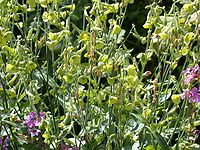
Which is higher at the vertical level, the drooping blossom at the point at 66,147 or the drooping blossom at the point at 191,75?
the drooping blossom at the point at 191,75

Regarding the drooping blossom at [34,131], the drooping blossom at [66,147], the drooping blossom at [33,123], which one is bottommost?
the drooping blossom at [66,147]

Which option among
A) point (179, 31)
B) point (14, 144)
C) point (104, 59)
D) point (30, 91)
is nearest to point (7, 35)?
point (30, 91)

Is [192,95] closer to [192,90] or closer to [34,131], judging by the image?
[192,90]

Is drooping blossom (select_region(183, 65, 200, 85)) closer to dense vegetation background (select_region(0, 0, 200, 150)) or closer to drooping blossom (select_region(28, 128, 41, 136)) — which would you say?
dense vegetation background (select_region(0, 0, 200, 150))

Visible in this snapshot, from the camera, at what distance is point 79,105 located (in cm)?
146

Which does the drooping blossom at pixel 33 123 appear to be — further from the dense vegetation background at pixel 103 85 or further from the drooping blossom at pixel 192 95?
the drooping blossom at pixel 192 95

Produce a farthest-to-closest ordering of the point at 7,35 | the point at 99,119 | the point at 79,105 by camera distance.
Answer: the point at 99,119 < the point at 79,105 < the point at 7,35

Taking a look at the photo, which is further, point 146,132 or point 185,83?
point 146,132

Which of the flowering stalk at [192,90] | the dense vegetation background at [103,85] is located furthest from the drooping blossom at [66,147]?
the flowering stalk at [192,90]

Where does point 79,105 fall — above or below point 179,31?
below

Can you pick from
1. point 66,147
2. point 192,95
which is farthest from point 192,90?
point 66,147

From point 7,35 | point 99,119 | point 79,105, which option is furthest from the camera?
point 99,119

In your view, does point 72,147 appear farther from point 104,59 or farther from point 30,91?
point 104,59

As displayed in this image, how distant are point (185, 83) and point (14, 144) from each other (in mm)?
664
